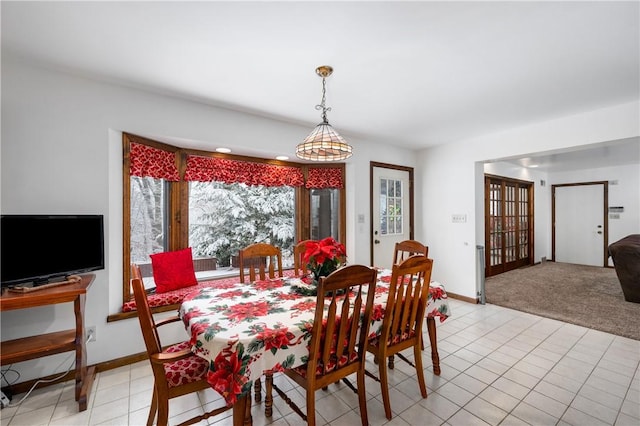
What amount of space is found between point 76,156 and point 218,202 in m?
1.44

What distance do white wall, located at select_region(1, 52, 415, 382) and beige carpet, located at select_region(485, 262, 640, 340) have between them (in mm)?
4459

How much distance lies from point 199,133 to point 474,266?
13.1 feet

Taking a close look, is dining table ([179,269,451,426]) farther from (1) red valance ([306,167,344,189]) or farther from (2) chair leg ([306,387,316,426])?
(1) red valance ([306,167,344,189])

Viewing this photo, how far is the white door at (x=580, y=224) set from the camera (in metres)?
6.59

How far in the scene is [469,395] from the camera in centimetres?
205

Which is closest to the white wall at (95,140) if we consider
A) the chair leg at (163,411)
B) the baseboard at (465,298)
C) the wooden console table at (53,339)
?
the wooden console table at (53,339)

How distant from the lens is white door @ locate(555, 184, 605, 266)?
6.59m

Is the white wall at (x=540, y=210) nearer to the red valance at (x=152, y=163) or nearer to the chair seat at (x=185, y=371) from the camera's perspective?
the red valance at (x=152, y=163)

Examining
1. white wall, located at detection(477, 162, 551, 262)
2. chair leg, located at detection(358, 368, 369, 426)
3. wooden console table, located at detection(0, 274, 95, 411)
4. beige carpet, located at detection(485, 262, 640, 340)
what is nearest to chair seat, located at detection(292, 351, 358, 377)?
chair leg, located at detection(358, 368, 369, 426)

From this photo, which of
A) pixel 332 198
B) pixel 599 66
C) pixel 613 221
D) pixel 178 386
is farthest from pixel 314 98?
pixel 613 221

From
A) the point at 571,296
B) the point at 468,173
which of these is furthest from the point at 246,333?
the point at 571,296

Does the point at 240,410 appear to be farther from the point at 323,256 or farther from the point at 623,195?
the point at 623,195

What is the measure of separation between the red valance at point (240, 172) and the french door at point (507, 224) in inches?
156

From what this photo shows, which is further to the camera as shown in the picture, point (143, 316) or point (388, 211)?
point (388, 211)
